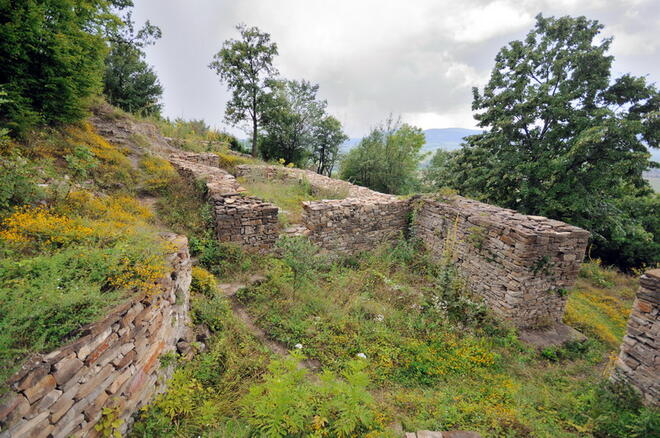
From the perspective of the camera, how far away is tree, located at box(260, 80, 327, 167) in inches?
731

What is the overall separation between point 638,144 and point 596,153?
110 cm

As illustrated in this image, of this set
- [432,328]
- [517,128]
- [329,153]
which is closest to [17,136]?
[432,328]

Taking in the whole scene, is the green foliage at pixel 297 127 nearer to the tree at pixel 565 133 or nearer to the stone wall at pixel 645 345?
the tree at pixel 565 133

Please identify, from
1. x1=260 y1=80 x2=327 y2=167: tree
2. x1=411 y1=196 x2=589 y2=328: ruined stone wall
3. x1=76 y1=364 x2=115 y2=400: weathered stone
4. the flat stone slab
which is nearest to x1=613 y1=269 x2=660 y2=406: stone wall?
the flat stone slab

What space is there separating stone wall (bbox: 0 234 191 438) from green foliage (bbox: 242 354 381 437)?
109 cm

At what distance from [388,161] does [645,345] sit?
45.4ft

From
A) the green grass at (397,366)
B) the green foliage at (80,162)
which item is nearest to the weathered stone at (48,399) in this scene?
the green grass at (397,366)

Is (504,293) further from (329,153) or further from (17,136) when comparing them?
(329,153)

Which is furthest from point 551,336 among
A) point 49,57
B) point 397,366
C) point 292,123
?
point 292,123

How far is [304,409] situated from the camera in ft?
8.93

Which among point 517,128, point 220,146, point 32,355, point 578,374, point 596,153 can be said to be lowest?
point 578,374

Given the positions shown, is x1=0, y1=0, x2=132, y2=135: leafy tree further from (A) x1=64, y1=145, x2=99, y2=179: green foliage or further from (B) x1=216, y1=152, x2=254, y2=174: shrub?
(B) x1=216, y1=152, x2=254, y2=174: shrub

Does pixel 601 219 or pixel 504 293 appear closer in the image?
pixel 504 293

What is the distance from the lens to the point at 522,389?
414 cm
